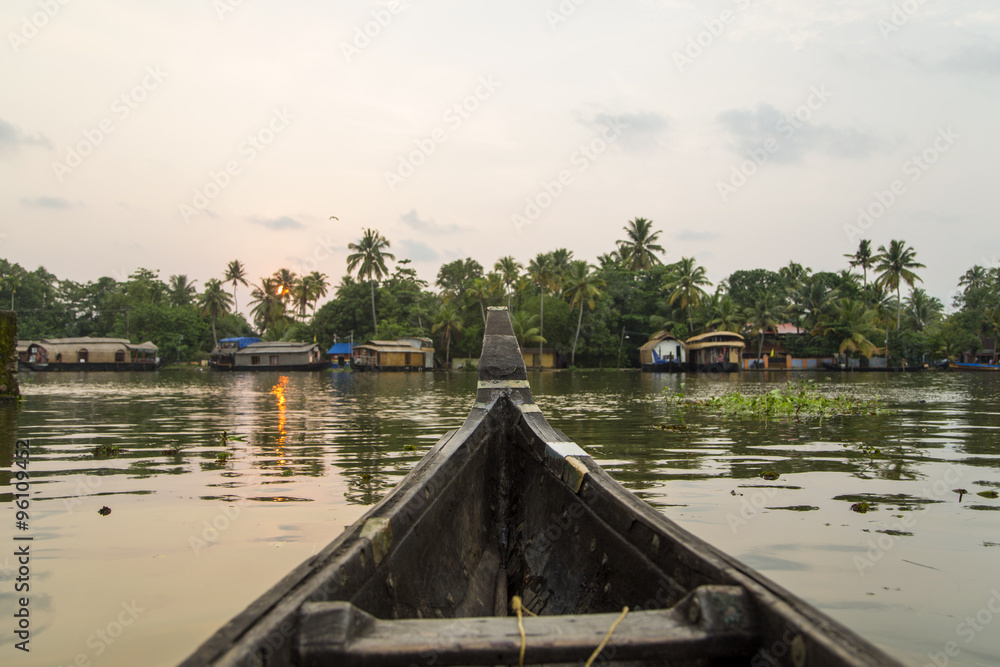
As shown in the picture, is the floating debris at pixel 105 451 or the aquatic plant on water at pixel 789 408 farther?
the aquatic plant on water at pixel 789 408

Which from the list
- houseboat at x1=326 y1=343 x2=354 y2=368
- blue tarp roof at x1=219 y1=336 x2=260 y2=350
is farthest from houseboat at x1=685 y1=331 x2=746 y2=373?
blue tarp roof at x1=219 y1=336 x2=260 y2=350

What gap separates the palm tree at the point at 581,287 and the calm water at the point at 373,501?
1396 inches

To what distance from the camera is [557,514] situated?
10.8 ft

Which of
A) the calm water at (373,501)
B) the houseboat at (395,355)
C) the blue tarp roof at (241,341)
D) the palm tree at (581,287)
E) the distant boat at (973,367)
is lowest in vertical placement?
the distant boat at (973,367)

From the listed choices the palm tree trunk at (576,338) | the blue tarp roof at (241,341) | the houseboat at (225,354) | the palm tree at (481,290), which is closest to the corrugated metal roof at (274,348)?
the houseboat at (225,354)

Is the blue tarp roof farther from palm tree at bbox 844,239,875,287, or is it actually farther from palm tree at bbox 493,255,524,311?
palm tree at bbox 844,239,875,287

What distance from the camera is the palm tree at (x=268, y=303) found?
60719 mm

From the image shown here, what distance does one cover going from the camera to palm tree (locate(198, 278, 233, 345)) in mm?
56500

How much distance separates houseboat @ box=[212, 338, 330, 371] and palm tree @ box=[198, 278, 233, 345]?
691cm

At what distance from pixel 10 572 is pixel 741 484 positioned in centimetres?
558

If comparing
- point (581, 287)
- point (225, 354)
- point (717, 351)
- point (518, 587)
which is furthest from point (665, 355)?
point (518, 587)

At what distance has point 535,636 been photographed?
1530 mm

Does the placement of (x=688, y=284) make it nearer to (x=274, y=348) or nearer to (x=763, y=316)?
(x=763, y=316)

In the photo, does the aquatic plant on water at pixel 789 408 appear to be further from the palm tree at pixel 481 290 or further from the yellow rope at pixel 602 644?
the palm tree at pixel 481 290
